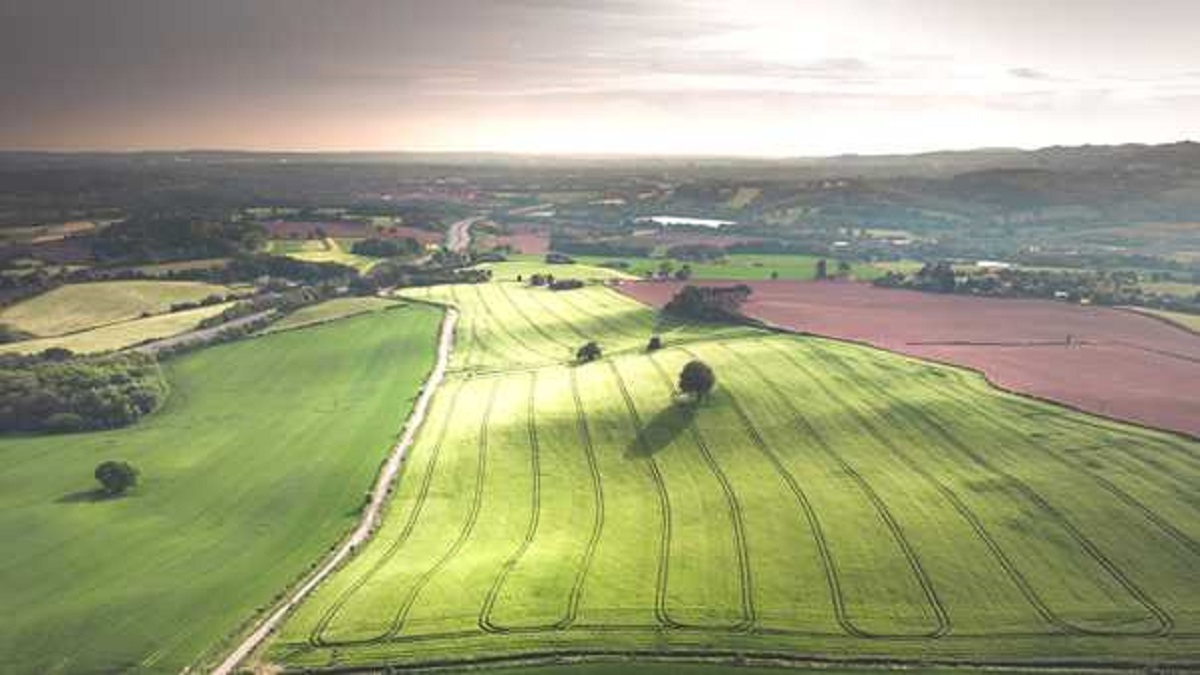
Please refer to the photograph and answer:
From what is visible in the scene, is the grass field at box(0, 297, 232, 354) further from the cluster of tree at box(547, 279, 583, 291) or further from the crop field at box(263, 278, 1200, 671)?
the crop field at box(263, 278, 1200, 671)

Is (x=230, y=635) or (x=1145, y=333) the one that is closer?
(x=230, y=635)

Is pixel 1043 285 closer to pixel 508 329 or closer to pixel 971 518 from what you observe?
pixel 508 329

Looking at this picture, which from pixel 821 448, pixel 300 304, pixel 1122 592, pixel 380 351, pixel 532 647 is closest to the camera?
pixel 532 647

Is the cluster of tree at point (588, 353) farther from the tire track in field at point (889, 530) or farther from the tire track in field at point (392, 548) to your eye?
the tire track in field at point (889, 530)

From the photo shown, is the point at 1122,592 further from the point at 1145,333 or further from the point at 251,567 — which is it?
the point at 1145,333

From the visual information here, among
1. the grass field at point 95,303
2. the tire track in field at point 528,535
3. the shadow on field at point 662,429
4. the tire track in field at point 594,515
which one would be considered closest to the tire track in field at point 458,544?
the tire track in field at point 528,535

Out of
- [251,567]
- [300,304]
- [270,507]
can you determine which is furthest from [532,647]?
[300,304]
